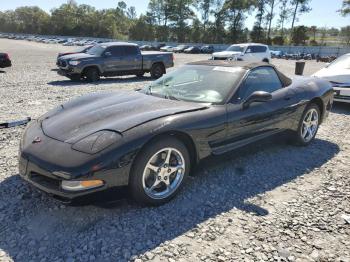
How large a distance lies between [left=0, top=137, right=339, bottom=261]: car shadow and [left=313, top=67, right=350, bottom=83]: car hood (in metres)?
4.78

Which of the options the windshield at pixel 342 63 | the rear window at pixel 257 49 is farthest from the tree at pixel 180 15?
the windshield at pixel 342 63

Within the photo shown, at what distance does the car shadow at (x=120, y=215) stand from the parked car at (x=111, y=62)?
9400 millimetres

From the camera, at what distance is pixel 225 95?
405 centimetres

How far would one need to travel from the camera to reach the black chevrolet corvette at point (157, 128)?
296 cm

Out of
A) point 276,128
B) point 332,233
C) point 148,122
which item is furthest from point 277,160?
point 148,122

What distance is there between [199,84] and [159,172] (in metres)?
1.46

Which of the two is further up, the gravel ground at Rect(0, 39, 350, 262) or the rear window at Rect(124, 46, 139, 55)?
the rear window at Rect(124, 46, 139, 55)

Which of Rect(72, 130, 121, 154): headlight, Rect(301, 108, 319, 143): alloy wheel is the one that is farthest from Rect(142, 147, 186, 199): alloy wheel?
Rect(301, 108, 319, 143): alloy wheel

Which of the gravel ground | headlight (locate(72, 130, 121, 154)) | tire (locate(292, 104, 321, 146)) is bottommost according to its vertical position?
the gravel ground

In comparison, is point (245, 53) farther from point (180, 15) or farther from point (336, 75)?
point (180, 15)

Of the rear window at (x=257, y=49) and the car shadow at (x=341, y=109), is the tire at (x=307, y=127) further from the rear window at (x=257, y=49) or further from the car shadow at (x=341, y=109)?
the rear window at (x=257, y=49)

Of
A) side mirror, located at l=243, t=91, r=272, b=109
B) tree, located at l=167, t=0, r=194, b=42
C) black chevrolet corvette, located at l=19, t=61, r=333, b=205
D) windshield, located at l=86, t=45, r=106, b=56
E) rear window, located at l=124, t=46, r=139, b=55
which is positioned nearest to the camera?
black chevrolet corvette, located at l=19, t=61, r=333, b=205

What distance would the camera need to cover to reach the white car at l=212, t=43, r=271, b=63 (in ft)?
64.2

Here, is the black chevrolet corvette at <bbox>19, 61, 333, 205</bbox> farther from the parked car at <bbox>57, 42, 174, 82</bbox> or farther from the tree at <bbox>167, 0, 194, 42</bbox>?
the tree at <bbox>167, 0, 194, 42</bbox>
